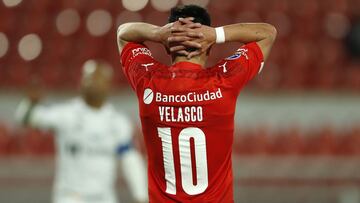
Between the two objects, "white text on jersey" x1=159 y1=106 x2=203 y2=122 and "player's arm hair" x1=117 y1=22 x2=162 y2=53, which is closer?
"white text on jersey" x1=159 y1=106 x2=203 y2=122

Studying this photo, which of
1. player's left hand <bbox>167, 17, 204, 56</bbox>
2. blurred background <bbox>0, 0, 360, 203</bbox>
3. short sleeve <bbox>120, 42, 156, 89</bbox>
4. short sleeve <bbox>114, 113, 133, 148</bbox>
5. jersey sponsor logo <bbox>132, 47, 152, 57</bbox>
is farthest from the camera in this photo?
blurred background <bbox>0, 0, 360, 203</bbox>

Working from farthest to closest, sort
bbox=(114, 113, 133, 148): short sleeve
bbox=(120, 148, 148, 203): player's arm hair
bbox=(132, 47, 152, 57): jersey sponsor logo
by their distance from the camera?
1. bbox=(114, 113, 133, 148): short sleeve
2. bbox=(120, 148, 148, 203): player's arm hair
3. bbox=(132, 47, 152, 57): jersey sponsor logo

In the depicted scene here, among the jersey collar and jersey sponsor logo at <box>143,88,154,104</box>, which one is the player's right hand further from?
jersey sponsor logo at <box>143,88,154,104</box>

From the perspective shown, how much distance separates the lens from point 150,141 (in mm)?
3818

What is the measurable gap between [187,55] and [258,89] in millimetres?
7794

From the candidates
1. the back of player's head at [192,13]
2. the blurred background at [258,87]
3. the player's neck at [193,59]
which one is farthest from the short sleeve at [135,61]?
the blurred background at [258,87]

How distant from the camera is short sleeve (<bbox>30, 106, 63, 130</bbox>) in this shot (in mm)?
6891

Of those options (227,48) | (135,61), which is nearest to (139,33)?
(135,61)

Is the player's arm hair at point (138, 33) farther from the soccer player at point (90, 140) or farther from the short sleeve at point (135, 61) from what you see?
the soccer player at point (90, 140)

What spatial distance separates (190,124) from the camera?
12.2 ft

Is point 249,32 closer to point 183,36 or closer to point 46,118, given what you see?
point 183,36

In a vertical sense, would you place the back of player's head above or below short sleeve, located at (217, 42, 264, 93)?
above

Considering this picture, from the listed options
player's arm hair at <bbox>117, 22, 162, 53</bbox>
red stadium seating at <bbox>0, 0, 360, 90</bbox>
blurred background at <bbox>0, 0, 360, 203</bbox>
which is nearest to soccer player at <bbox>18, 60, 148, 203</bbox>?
blurred background at <bbox>0, 0, 360, 203</bbox>

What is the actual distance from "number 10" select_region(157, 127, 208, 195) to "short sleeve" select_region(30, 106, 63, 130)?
327cm
